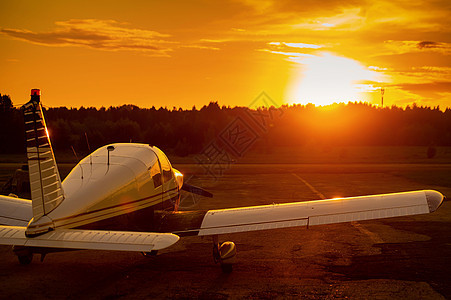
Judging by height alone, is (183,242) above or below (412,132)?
above

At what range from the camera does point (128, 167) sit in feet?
28.5

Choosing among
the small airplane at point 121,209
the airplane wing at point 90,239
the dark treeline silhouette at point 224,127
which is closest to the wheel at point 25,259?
the small airplane at point 121,209

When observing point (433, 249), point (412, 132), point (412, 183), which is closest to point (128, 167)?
point (433, 249)

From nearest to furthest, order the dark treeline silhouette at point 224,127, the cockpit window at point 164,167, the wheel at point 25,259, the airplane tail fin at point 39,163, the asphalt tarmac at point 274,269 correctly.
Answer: the airplane tail fin at point 39,163 → the asphalt tarmac at point 274,269 → the wheel at point 25,259 → the cockpit window at point 164,167 → the dark treeline silhouette at point 224,127

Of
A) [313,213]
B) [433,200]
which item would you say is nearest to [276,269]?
[313,213]

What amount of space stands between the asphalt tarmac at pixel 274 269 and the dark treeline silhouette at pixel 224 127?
5232cm

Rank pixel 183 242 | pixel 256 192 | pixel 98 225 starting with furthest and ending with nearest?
pixel 256 192 → pixel 183 242 → pixel 98 225

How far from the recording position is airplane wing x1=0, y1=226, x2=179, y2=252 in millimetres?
6379

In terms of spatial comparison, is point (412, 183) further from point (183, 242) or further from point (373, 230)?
point (183, 242)

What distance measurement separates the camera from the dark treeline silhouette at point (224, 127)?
74.9m

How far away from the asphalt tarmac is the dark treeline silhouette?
52.3 metres

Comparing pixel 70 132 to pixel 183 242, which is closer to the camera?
pixel 183 242

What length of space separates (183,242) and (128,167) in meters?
3.49

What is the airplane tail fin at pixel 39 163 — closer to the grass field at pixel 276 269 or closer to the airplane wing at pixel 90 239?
the airplane wing at pixel 90 239
